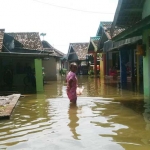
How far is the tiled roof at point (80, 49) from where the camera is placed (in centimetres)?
3921

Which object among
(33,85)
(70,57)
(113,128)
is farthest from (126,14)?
(70,57)

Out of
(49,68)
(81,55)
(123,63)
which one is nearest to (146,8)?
(123,63)

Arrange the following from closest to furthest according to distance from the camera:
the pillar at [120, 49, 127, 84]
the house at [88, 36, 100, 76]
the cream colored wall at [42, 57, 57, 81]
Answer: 1. the pillar at [120, 49, 127, 84]
2. the cream colored wall at [42, 57, 57, 81]
3. the house at [88, 36, 100, 76]

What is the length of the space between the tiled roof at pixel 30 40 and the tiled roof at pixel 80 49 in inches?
469

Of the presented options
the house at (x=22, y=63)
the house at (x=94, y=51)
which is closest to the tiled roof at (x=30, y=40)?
the house at (x=22, y=63)

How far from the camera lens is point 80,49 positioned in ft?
134

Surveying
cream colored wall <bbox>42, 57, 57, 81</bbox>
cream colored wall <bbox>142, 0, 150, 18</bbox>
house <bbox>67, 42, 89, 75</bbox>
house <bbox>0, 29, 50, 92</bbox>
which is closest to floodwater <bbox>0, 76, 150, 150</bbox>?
cream colored wall <bbox>142, 0, 150, 18</bbox>

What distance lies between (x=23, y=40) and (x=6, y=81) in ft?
31.4

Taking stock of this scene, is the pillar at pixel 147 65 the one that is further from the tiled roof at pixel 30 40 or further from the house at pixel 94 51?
the tiled roof at pixel 30 40

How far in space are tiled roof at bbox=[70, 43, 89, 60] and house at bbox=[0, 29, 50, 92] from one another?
39.7ft

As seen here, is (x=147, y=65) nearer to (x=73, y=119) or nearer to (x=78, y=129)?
(x=73, y=119)

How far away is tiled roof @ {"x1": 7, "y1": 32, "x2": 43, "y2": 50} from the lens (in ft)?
83.5

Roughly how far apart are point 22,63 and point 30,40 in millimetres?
5342

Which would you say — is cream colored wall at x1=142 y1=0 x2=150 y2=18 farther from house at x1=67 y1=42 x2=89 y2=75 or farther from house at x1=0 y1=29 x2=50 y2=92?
house at x1=67 y1=42 x2=89 y2=75
